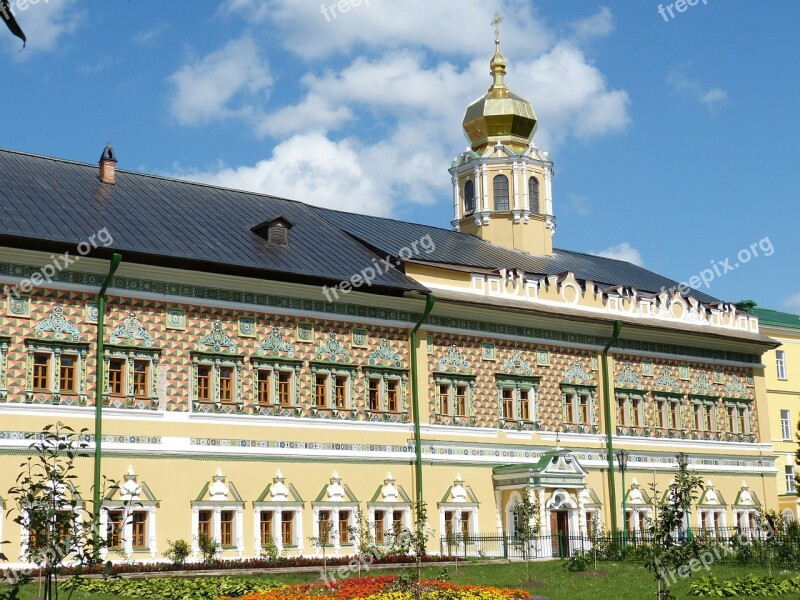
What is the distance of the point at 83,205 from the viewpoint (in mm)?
28844

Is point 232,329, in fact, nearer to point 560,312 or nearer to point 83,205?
point 83,205

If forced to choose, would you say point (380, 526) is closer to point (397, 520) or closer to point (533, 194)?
point (397, 520)

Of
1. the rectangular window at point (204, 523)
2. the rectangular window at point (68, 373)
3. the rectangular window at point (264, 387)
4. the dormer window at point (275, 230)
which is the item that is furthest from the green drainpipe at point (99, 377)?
the dormer window at point (275, 230)

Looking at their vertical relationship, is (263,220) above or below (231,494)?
above

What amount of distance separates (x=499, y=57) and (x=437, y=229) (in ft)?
28.0

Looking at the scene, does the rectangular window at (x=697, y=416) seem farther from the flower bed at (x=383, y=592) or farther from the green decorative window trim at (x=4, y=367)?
the green decorative window trim at (x=4, y=367)

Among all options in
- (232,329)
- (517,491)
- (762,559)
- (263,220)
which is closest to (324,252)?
(263,220)

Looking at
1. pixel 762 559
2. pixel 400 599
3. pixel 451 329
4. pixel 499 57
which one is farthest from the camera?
pixel 499 57

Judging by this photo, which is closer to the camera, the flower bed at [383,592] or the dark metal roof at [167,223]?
the flower bed at [383,592]

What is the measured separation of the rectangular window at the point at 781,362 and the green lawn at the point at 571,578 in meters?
26.6

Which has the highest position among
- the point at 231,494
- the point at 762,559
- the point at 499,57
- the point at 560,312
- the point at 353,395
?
the point at 499,57

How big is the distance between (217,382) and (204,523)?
345 centimetres

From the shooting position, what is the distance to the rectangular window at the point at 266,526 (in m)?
28.4

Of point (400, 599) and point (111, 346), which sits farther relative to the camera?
point (111, 346)
